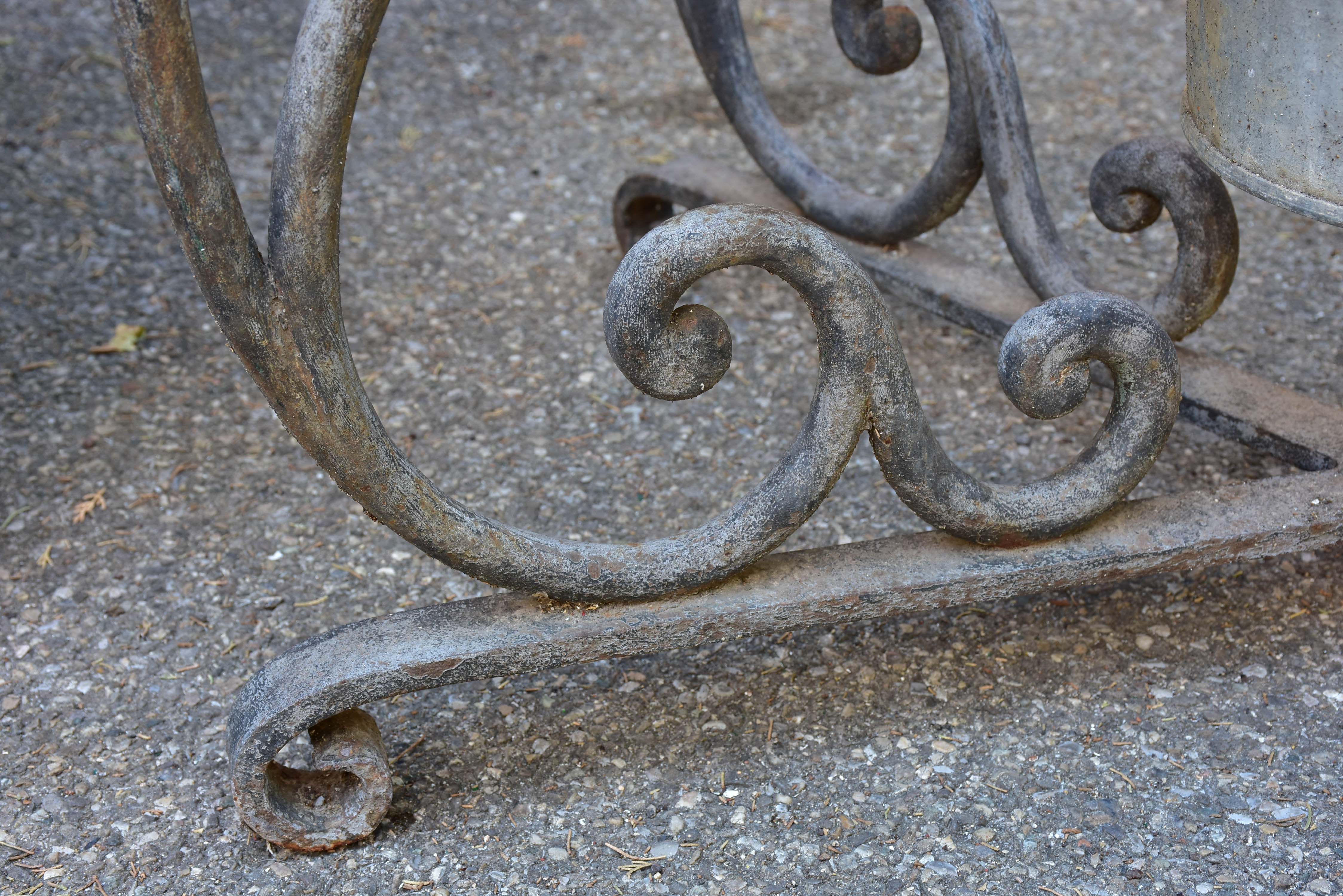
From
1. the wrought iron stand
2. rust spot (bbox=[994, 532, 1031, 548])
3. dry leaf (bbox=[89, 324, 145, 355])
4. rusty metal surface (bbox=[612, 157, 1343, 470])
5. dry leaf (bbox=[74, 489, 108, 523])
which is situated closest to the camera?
the wrought iron stand

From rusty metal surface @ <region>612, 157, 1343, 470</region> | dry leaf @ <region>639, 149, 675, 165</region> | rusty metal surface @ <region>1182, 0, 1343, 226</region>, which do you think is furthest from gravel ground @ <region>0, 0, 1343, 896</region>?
rusty metal surface @ <region>1182, 0, 1343, 226</region>

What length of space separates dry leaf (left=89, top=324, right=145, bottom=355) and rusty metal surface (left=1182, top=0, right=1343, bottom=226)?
1.84m

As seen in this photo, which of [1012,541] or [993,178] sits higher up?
[993,178]

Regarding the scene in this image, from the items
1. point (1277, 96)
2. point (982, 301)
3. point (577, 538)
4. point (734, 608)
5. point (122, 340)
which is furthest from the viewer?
point (122, 340)

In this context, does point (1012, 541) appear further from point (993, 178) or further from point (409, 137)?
point (409, 137)

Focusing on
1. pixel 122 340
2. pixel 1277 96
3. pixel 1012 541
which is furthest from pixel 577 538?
pixel 1277 96

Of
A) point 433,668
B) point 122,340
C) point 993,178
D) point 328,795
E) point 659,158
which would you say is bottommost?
point 328,795

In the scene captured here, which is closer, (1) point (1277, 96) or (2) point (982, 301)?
(1) point (1277, 96)

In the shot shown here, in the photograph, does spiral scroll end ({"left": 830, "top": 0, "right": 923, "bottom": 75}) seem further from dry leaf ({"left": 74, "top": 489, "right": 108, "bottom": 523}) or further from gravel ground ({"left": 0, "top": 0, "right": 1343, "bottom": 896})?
dry leaf ({"left": 74, "top": 489, "right": 108, "bottom": 523})

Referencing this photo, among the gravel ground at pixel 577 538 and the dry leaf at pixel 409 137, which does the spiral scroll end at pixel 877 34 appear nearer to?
the gravel ground at pixel 577 538

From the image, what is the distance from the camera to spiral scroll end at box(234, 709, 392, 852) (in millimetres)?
1476

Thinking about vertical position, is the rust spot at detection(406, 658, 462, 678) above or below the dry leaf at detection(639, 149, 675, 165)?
below

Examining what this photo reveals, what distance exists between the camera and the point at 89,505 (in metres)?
2.08

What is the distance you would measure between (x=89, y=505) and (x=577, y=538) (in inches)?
29.7
